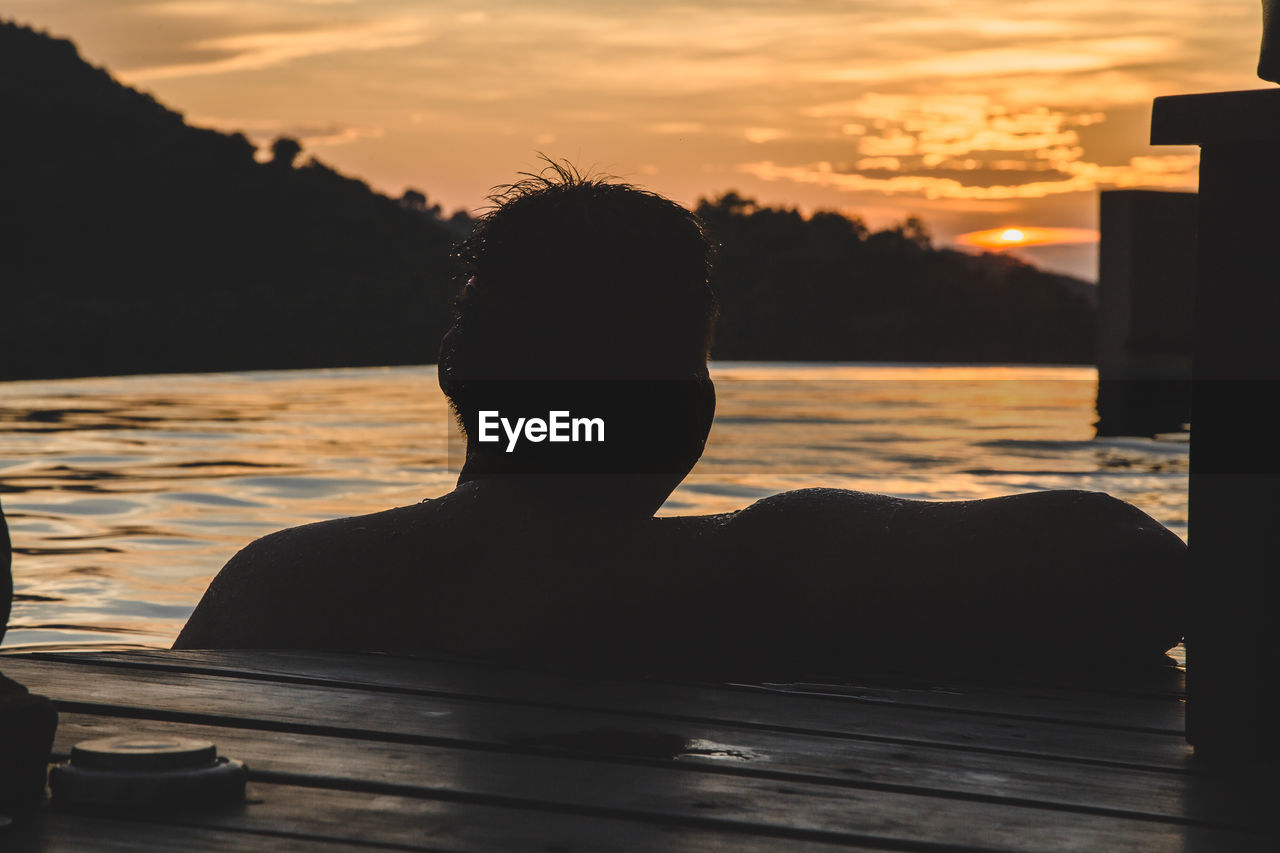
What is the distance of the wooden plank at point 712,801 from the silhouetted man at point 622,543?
3.16 ft

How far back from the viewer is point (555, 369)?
290 cm

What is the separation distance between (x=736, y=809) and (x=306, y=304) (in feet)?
119

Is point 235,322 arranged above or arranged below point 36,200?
below

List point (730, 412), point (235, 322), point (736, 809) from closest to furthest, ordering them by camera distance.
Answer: point (736, 809)
point (730, 412)
point (235, 322)

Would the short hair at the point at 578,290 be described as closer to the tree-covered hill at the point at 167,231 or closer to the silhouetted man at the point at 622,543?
the silhouetted man at the point at 622,543

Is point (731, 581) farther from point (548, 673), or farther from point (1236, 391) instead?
point (1236, 391)

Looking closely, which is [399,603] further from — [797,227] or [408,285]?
[797,227]

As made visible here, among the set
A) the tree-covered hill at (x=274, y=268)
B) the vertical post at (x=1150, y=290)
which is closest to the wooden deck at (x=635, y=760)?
the vertical post at (x=1150, y=290)

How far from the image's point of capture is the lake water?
20.6 ft

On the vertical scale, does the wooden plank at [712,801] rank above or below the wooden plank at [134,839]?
below

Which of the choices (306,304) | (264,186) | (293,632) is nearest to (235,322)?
(306,304)

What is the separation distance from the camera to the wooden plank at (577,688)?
223 cm
